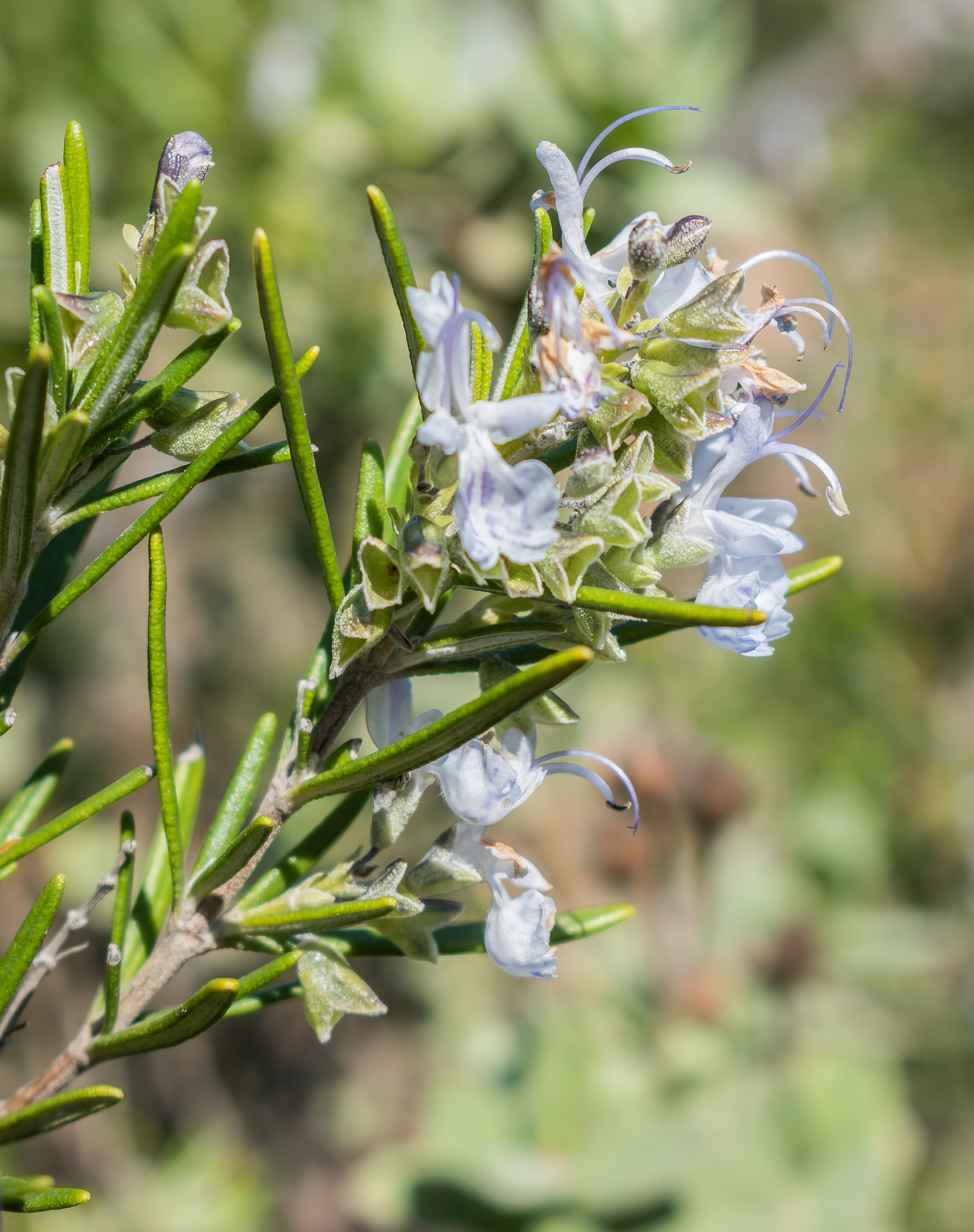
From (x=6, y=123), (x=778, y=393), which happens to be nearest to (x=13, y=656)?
(x=778, y=393)

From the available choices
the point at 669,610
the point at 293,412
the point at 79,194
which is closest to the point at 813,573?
the point at 669,610

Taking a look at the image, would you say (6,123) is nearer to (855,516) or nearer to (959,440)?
(855,516)

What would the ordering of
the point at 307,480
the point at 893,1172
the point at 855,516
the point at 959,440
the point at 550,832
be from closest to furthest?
1. the point at 307,480
2. the point at 893,1172
3. the point at 550,832
4. the point at 855,516
5. the point at 959,440

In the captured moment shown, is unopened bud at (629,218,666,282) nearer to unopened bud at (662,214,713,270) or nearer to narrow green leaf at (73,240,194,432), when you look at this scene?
unopened bud at (662,214,713,270)

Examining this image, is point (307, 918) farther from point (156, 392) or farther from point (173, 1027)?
point (156, 392)

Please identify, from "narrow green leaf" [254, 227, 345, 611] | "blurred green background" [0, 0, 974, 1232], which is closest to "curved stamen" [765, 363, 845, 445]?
"narrow green leaf" [254, 227, 345, 611]

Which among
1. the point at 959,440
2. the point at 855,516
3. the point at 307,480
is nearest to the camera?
the point at 307,480
